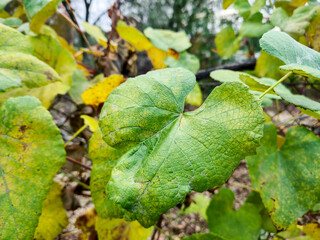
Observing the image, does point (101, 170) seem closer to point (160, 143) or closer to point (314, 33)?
point (160, 143)

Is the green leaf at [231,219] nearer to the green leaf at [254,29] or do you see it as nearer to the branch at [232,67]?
the branch at [232,67]

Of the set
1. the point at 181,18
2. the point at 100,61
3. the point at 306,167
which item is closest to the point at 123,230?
the point at 306,167

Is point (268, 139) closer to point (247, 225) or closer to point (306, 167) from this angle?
point (306, 167)

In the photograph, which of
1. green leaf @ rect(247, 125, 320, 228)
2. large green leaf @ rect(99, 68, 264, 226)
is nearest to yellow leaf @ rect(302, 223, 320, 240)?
green leaf @ rect(247, 125, 320, 228)

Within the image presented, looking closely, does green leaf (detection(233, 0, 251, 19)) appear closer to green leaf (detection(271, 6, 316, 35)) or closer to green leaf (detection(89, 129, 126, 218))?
green leaf (detection(271, 6, 316, 35))

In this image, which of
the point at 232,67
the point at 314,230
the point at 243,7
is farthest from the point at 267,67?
the point at 314,230
